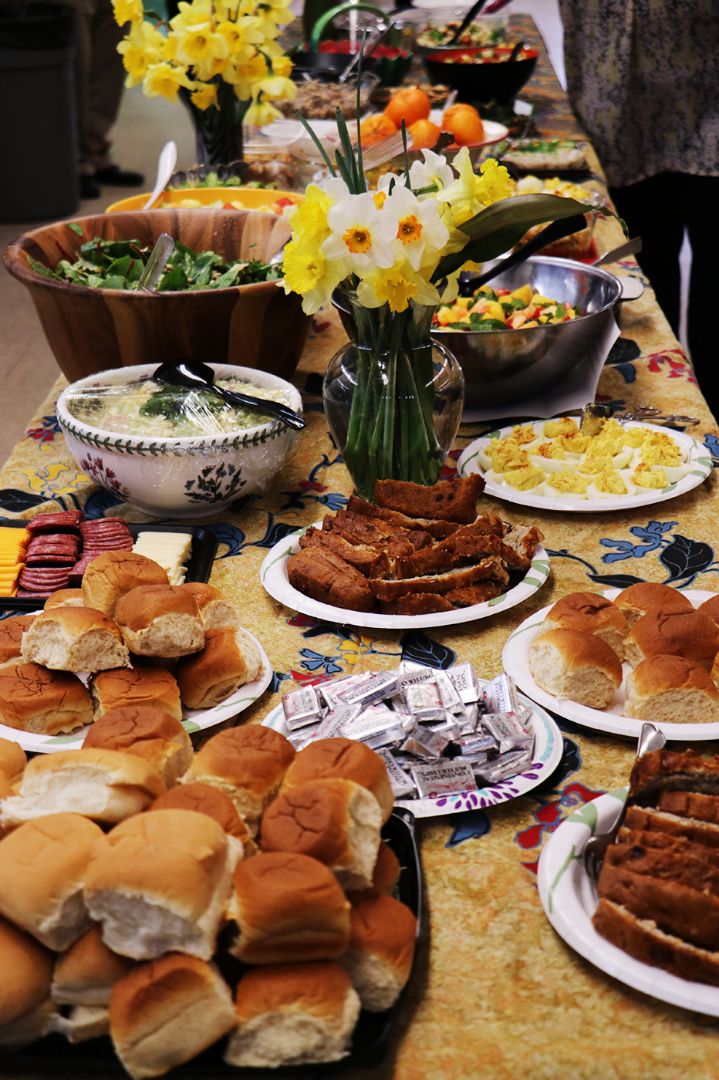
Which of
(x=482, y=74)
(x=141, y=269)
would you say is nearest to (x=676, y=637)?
(x=141, y=269)

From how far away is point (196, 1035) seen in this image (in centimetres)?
77

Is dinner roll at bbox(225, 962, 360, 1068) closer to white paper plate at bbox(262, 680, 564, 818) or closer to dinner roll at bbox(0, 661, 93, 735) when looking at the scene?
white paper plate at bbox(262, 680, 564, 818)

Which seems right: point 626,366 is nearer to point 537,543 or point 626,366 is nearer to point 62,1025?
point 537,543

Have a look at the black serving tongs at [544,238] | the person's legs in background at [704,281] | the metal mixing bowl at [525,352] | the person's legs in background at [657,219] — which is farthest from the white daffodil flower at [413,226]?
the person's legs in background at [657,219]

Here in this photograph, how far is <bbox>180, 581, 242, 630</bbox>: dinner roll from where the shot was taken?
1.25 meters

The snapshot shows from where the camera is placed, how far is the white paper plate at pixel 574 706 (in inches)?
44.4

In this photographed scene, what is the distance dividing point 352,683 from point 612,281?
112cm

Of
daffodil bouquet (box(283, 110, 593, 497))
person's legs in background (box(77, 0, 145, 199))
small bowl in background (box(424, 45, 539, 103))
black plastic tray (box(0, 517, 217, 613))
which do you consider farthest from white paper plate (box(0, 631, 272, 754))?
person's legs in background (box(77, 0, 145, 199))

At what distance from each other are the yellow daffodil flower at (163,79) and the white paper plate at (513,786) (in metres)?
1.81

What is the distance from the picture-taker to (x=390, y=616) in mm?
1354

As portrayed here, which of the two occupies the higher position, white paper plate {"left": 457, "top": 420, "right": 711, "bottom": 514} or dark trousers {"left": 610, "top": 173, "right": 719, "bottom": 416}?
white paper plate {"left": 457, "top": 420, "right": 711, "bottom": 514}

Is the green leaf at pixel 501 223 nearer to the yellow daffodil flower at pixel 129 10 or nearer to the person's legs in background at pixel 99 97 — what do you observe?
the yellow daffodil flower at pixel 129 10

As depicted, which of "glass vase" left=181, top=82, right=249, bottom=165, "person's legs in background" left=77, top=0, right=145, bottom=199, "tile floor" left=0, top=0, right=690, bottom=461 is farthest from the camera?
"person's legs in background" left=77, top=0, right=145, bottom=199

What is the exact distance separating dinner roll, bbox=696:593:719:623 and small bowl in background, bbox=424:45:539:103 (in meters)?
2.64
